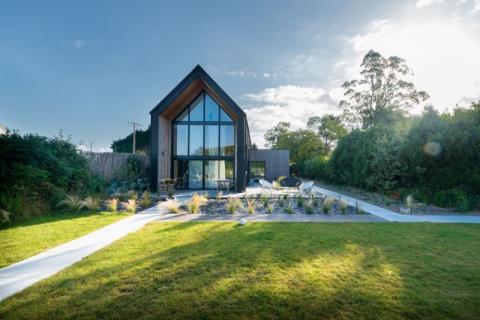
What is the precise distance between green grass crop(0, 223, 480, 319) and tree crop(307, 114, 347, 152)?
3174cm

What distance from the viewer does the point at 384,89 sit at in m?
23.5

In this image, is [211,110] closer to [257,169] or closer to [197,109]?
[197,109]

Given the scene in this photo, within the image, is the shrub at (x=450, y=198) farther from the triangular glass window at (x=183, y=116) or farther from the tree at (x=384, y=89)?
the tree at (x=384, y=89)

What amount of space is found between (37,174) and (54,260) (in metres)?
5.43

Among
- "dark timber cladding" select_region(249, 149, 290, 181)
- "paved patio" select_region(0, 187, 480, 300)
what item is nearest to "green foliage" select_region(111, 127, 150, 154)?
"dark timber cladding" select_region(249, 149, 290, 181)

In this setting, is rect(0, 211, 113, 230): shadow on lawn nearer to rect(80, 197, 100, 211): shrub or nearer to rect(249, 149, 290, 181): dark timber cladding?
rect(80, 197, 100, 211): shrub

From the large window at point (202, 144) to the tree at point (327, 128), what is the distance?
2411 centimetres

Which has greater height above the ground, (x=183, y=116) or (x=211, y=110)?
(x=211, y=110)

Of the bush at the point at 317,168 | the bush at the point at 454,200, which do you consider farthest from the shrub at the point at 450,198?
the bush at the point at 317,168

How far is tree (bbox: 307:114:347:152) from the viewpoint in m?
34.6

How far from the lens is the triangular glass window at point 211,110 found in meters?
15.5

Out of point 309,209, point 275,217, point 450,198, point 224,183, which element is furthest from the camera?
point 224,183

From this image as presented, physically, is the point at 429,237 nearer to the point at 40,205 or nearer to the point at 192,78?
the point at 40,205

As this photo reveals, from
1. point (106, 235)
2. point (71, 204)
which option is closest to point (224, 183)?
point (71, 204)
